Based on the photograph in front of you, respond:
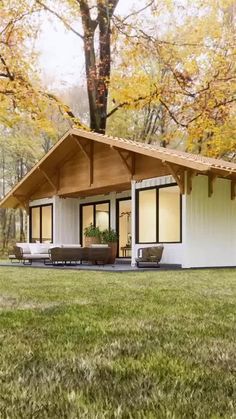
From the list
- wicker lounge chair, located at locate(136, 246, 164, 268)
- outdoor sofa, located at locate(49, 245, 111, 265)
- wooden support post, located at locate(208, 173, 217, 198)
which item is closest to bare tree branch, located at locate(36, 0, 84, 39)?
wooden support post, located at locate(208, 173, 217, 198)

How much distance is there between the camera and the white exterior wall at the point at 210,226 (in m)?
14.5

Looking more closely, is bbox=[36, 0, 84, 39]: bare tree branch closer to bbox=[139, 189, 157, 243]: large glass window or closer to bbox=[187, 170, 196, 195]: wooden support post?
bbox=[139, 189, 157, 243]: large glass window

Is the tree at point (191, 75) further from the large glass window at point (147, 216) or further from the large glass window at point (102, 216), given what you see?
the large glass window at point (147, 216)

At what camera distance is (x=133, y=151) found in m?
14.8

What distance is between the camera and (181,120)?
22266 millimetres

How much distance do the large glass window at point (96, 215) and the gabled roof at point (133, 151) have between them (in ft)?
7.58

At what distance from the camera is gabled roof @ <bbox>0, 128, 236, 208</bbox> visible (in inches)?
507

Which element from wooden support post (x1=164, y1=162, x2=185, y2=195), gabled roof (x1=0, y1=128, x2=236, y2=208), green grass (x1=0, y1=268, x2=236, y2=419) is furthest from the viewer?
wooden support post (x1=164, y1=162, x2=185, y2=195)

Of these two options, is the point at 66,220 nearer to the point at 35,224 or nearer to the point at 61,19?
the point at 35,224

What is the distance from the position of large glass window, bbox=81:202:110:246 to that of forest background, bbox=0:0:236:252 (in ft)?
10.5

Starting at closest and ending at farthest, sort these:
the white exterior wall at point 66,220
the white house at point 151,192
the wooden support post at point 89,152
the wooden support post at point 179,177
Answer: the wooden support post at point 179,177 < the white house at point 151,192 < the wooden support post at point 89,152 < the white exterior wall at point 66,220

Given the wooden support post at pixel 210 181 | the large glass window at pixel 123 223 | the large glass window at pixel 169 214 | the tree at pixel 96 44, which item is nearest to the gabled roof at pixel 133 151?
the wooden support post at pixel 210 181

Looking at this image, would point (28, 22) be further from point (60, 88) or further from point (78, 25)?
point (60, 88)

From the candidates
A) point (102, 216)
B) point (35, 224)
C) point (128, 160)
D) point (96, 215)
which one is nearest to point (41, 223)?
point (35, 224)
